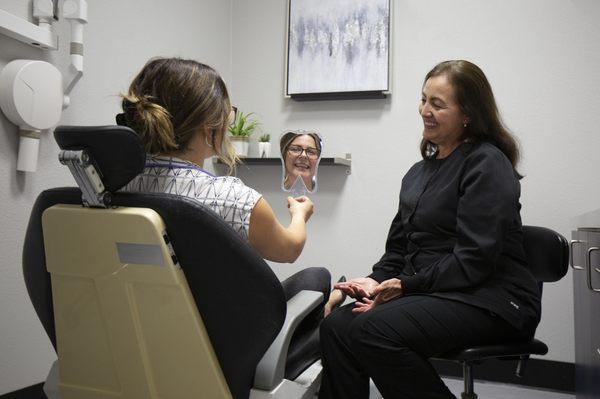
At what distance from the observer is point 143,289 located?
0.95 meters

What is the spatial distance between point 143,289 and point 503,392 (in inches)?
83.7

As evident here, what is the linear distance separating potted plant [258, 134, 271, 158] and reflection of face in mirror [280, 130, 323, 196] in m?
0.87

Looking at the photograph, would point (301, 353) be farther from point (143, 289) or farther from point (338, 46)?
point (338, 46)

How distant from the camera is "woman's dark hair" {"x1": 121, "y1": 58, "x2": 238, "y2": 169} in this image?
42.4 inches

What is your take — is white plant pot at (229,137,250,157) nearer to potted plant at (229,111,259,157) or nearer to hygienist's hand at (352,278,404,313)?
potted plant at (229,111,259,157)

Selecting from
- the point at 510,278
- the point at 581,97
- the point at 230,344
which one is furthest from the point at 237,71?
the point at 230,344

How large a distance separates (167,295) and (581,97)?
7.72 feet

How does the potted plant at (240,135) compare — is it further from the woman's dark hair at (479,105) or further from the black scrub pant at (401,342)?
the black scrub pant at (401,342)

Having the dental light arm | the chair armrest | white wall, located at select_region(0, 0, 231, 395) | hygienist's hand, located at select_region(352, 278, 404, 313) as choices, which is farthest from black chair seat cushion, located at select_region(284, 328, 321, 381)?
the dental light arm

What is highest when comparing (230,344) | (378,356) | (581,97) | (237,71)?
(237,71)

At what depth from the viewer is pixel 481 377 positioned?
257 centimetres

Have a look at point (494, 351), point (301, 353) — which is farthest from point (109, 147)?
point (494, 351)

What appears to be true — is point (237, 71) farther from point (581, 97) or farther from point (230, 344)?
point (230, 344)

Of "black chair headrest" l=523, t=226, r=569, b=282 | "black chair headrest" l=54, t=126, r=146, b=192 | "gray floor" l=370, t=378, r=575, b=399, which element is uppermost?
"black chair headrest" l=54, t=126, r=146, b=192
